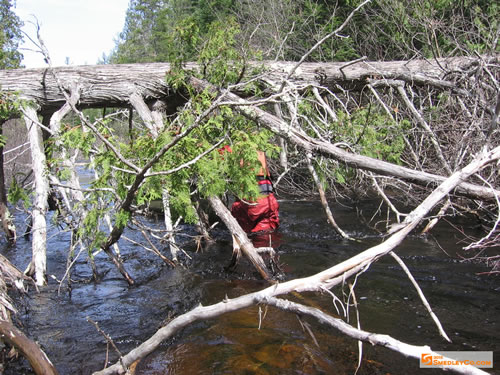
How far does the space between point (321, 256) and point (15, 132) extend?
1238 cm

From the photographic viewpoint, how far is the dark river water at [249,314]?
11.9 ft

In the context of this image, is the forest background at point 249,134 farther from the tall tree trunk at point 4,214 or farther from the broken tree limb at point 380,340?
the broken tree limb at point 380,340

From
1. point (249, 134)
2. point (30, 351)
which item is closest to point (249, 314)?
point (249, 134)

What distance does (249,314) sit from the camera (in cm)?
450

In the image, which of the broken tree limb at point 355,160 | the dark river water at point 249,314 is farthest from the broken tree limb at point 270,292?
the broken tree limb at point 355,160

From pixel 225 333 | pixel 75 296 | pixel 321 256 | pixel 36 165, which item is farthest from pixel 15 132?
pixel 225 333

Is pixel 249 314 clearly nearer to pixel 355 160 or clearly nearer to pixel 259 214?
pixel 355 160

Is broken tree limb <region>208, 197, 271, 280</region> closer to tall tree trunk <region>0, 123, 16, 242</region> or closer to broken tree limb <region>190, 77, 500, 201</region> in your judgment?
broken tree limb <region>190, 77, 500, 201</region>

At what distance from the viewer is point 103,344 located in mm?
3994

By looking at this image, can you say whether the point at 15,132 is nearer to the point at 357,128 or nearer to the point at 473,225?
the point at 357,128

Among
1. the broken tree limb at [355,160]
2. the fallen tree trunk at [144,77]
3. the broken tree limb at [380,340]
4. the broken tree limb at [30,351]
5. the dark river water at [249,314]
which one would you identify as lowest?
the dark river water at [249,314]

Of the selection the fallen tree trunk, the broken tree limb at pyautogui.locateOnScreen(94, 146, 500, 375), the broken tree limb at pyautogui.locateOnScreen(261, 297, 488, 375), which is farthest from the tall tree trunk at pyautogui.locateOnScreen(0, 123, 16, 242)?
the broken tree limb at pyautogui.locateOnScreen(261, 297, 488, 375)

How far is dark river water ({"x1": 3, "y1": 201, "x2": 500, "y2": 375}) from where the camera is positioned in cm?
363

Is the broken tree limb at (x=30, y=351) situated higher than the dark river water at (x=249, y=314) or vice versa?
the broken tree limb at (x=30, y=351)
